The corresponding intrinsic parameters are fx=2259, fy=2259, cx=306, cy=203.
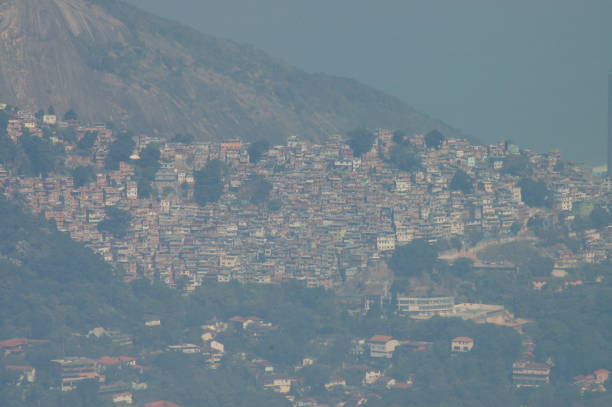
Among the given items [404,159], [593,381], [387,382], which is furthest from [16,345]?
[404,159]

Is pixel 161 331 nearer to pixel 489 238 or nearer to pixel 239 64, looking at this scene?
pixel 489 238

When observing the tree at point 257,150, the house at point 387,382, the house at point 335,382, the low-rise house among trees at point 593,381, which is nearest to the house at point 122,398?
the house at point 335,382

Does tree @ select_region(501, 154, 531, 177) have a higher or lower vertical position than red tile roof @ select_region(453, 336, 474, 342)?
higher

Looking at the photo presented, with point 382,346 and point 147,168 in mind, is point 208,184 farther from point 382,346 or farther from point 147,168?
point 382,346

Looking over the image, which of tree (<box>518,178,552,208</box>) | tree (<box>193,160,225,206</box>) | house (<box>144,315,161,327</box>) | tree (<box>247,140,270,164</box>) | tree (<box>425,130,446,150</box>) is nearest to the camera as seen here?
house (<box>144,315,161,327</box>)

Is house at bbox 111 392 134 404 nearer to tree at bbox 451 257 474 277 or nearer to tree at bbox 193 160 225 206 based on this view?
tree at bbox 451 257 474 277

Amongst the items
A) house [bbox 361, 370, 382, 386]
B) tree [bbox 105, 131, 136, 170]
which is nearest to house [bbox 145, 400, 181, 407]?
house [bbox 361, 370, 382, 386]

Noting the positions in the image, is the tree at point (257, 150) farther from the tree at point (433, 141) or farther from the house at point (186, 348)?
the house at point (186, 348)

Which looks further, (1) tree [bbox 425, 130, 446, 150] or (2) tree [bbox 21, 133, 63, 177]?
(1) tree [bbox 425, 130, 446, 150]
